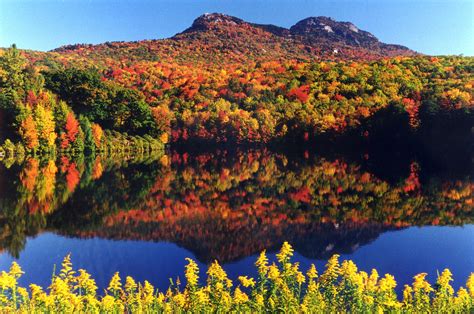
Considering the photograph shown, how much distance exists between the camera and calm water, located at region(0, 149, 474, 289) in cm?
1791

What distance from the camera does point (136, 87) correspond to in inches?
4365

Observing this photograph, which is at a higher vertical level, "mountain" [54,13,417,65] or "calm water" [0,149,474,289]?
"mountain" [54,13,417,65]

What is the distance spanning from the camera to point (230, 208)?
93.7 ft

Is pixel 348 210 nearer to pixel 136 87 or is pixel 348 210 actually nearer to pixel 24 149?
pixel 24 149

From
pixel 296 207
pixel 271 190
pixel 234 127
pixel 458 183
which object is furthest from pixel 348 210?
pixel 234 127

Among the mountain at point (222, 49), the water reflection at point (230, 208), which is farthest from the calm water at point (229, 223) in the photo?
the mountain at point (222, 49)

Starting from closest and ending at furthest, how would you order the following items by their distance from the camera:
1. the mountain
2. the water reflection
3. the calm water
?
the calm water < the water reflection < the mountain

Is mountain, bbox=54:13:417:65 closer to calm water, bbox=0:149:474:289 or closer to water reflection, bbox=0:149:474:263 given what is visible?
water reflection, bbox=0:149:474:263

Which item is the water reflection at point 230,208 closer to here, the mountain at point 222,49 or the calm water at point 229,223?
the calm water at point 229,223

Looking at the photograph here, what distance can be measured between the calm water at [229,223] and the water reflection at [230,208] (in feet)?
0.19

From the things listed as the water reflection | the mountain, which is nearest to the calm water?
the water reflection

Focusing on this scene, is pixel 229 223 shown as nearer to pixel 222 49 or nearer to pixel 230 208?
pixel 230 208

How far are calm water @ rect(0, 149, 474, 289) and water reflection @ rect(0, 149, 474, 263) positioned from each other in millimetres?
59

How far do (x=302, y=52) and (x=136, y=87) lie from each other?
3658 inches
